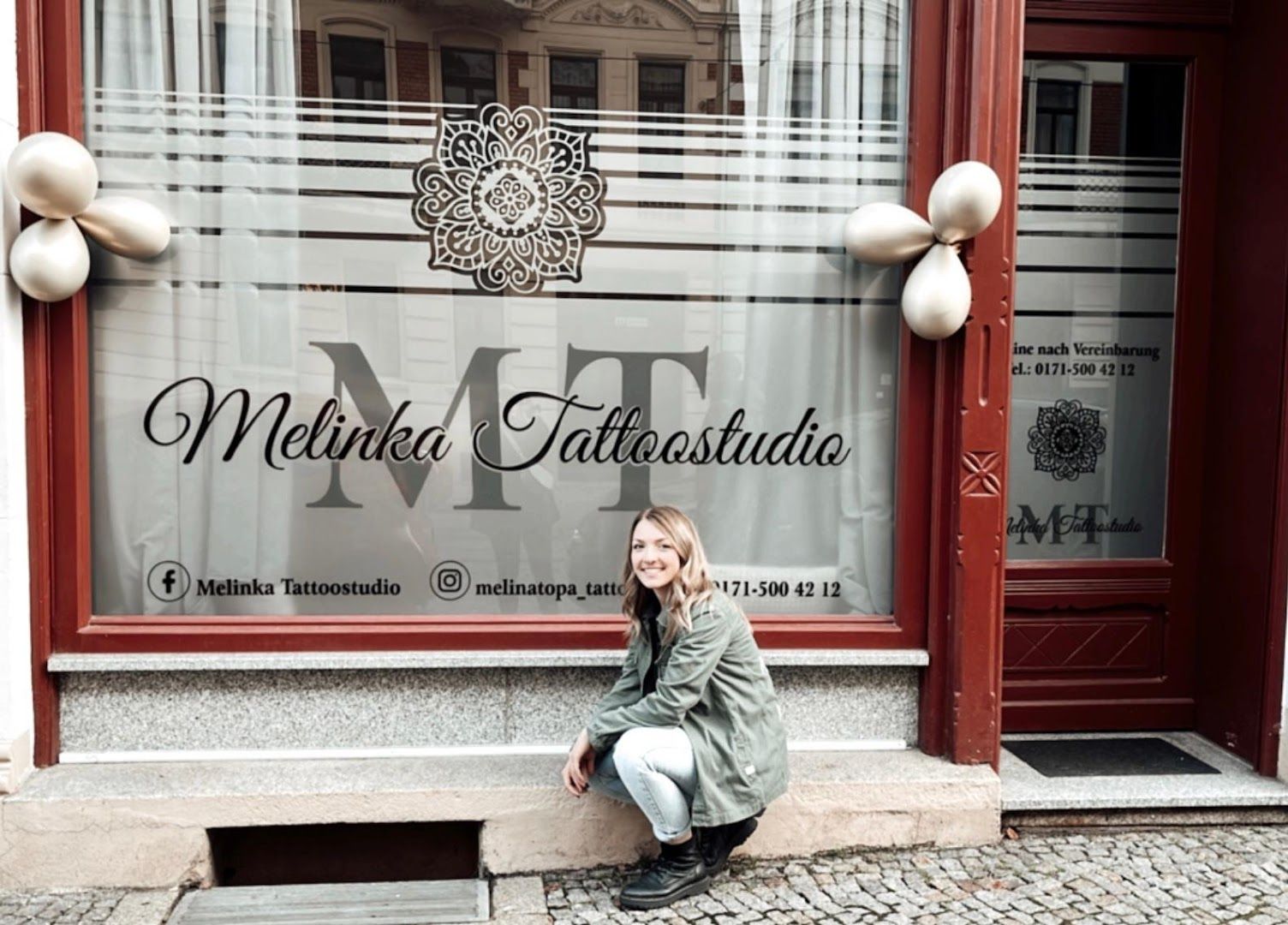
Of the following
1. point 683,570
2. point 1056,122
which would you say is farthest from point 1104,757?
point 1056,122

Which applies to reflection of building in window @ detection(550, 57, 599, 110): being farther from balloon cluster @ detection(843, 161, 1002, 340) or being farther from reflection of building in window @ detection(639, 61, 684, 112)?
balloon cluster @ detection(843, 161, 1002, 340)

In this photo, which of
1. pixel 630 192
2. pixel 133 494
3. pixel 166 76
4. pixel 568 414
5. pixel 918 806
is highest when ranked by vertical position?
pixel 166 76

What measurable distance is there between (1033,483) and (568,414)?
2297mm

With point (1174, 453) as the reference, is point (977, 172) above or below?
above

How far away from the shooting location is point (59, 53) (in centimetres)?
398

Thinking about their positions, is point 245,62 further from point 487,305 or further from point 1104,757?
point 1104,757

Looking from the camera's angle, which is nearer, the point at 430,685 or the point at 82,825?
the point at 82,825

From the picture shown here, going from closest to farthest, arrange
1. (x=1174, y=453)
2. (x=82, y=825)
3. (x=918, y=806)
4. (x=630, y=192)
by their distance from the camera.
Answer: (x=82, y=825), (x=918, y=806), (x=630, y=192), (x=1174, y=453)

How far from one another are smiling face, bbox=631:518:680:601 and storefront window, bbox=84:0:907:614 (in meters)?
0.78

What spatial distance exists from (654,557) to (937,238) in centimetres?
166

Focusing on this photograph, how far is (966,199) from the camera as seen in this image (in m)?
3.93

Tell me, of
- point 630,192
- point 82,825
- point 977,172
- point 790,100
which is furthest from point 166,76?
point 977,172

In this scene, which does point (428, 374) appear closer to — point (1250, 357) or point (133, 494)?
point (133, 494)

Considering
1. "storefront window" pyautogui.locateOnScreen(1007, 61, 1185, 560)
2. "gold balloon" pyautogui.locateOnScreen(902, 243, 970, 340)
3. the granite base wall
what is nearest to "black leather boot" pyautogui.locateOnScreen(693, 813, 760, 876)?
the granite base wall
